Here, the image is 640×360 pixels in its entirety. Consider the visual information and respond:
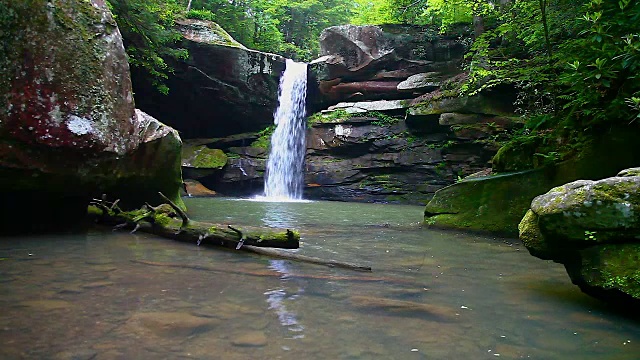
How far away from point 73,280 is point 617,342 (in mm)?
3845

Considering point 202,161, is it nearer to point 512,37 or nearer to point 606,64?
point 512,37

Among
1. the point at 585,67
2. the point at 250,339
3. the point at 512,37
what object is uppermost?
the point at 512,37

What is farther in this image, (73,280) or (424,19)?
(424,19)

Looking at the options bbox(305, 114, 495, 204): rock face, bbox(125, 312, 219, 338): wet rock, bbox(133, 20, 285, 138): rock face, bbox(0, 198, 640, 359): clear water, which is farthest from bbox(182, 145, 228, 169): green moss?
bbox(125, 312, 219, 338): wet rock

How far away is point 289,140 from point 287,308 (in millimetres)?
17012

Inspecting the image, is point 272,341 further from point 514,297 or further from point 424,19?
point 424,19

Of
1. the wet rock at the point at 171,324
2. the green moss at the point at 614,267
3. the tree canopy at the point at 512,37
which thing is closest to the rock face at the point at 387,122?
the tree canopy at the point at 512,37

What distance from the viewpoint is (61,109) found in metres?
5.63

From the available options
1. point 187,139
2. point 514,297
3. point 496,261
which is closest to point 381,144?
point 187,139

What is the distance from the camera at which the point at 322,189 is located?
720 inches

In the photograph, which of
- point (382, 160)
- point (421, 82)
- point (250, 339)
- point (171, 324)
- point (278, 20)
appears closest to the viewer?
point (250, 339)

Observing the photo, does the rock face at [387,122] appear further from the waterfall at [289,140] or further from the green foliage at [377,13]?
the green foliage at [377,13]

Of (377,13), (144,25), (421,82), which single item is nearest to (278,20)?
(377,13)

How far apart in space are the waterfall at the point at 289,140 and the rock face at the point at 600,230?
1562 cm
